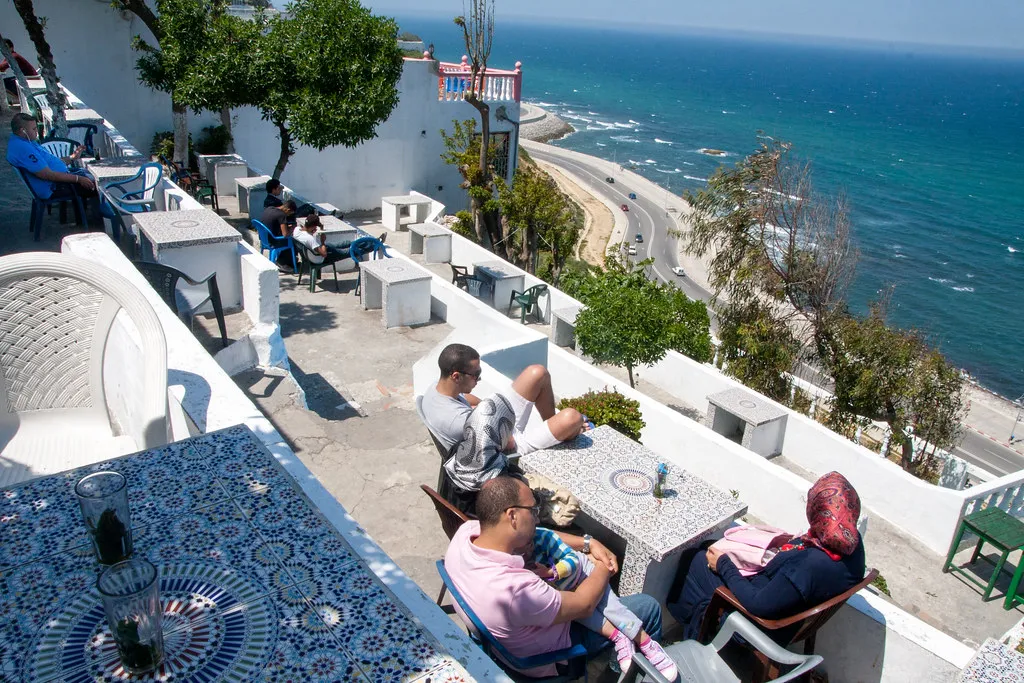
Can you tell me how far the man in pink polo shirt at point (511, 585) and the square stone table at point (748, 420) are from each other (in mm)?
6446

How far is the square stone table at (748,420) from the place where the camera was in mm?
9203

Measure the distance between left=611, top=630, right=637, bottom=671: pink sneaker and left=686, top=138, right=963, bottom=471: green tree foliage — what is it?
16.0 meters

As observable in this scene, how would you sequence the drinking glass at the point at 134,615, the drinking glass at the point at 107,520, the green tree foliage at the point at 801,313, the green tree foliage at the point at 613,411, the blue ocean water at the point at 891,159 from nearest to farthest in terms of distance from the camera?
the drinking glass at the point at 134,615
the drinking glass at the point at 107,520
the green tree foliage at the point at 613,411
the green tree foliage at the point at 801,313
the blue ocean water at the point at 891,159

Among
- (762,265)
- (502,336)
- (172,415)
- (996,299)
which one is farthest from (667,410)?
(996,299)

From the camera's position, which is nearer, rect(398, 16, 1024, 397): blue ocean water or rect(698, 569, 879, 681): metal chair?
rect(698, 569, 879, 681): metal chair

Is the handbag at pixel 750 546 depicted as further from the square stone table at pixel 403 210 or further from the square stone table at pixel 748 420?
the square stone table at pixel 403 210

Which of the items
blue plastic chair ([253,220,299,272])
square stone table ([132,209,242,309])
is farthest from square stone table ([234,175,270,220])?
square stone table ([132,209,242,309])

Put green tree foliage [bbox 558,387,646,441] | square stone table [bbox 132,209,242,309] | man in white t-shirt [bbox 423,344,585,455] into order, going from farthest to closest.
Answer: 1. square stone table [bbox 132,209,242,309]
2. green tree foliage [bbox 558,387,646,441]
3. man in white t-shirt [bbox 423,344,585,455]

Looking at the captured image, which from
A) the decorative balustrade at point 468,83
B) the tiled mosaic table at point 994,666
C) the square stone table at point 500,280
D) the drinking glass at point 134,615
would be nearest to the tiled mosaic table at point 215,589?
the drinking glass at point 134,615

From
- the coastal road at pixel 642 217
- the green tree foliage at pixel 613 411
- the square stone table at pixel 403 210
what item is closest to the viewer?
the green tree foliage at pixel 613 411

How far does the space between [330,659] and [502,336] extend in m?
6.88

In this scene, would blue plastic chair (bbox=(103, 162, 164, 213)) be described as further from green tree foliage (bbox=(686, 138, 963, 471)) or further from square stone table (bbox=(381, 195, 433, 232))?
green tree foliage (bbox=(686, 138, 963, 471))

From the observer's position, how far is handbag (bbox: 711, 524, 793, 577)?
12.3ft

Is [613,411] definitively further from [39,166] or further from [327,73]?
[327,73]
